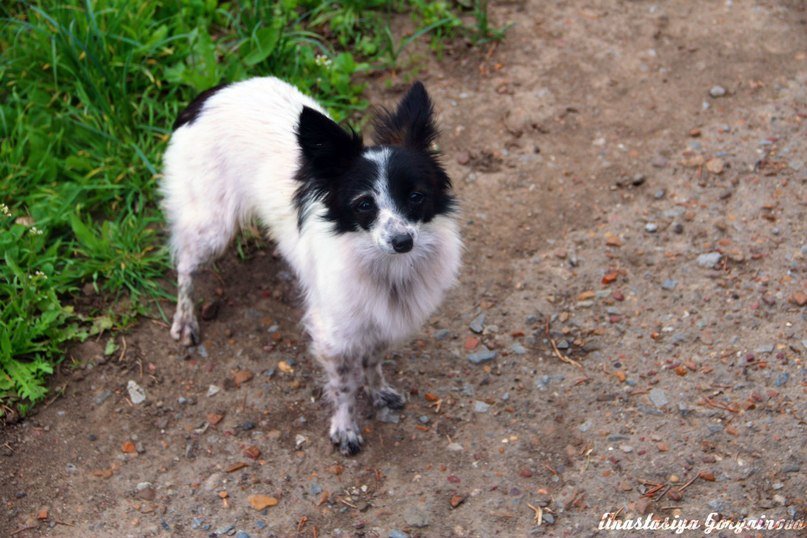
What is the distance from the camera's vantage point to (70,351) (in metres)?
4.06

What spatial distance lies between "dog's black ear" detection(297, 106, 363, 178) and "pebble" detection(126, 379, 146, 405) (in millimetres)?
1510

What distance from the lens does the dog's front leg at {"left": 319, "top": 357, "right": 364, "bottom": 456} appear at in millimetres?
3668

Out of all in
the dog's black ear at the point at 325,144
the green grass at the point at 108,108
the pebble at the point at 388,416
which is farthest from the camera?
the green grass at the point at 108,108

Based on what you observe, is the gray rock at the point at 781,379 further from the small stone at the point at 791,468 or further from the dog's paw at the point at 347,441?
the dog's paw at the point at 347,441

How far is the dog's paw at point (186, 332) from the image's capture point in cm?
417

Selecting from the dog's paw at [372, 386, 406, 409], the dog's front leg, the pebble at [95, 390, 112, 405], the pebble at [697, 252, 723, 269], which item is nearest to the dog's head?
the dog's front leg

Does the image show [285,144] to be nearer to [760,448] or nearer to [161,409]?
[161,409]

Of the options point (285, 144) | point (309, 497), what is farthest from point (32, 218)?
point (309, 497)

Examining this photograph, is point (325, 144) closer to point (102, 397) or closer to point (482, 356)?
point (482, 356)

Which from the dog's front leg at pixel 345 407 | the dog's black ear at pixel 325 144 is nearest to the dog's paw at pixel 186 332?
the dog's front leg at pixel 345 407

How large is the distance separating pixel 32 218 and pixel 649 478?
3.38 metres

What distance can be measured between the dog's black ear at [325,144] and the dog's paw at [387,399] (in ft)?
3.77

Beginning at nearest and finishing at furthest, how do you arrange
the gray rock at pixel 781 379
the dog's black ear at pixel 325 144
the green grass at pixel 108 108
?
the dog's black ear at pixel 325 144 → the gray rock at pixel 781 379 → the green grass at pixel 108 108

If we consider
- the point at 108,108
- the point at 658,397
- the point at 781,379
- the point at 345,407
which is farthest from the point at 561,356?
the point at 108,108
